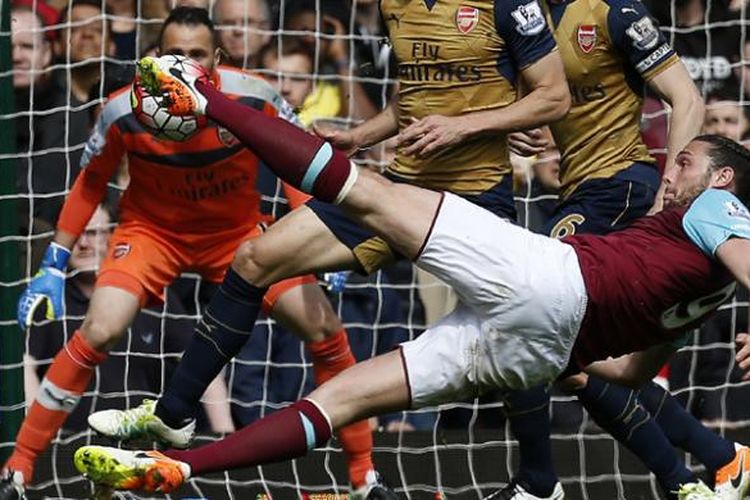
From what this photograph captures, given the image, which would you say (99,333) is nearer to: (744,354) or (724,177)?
(724,177)

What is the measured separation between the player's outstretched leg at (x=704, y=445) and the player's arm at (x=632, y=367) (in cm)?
47

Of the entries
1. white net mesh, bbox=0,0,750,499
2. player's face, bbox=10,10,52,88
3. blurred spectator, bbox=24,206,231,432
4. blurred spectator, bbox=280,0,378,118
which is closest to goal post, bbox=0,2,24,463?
white net mesh, bbox=0,0,750,499

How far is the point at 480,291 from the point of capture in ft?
16.5

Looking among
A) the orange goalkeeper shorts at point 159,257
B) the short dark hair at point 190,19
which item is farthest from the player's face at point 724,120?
the short dark hair at point 190,19

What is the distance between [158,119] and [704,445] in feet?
7.26

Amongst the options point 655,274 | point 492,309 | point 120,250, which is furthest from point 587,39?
point 120,250

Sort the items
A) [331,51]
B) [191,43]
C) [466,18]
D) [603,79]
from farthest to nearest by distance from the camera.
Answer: [331,51]
[191,43]
[603,79]
[466,18]

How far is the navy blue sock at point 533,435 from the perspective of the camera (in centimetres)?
607

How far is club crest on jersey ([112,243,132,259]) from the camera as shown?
6.71 m

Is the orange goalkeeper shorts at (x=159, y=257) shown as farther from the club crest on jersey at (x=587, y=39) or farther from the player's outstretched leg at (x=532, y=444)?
the club crest on jersey at (x=587, y=39)

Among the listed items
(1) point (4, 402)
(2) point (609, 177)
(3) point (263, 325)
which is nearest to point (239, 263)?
(2) point (609, 177)

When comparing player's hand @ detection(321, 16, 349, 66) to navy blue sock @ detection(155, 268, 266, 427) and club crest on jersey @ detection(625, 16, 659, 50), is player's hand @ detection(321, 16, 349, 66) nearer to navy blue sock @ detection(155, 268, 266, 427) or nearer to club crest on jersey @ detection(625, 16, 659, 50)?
club crest on jersey @ detection(625, 16, 659, 50)

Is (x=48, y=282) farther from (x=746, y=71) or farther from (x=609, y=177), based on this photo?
(x=746, y=71)

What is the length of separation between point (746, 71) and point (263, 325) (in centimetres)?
248
